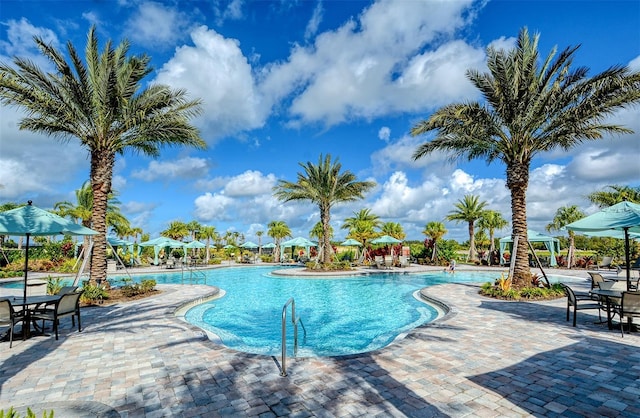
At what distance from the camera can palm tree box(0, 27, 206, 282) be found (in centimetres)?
1097

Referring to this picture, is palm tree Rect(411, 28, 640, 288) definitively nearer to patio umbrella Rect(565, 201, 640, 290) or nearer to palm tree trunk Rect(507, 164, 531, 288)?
palm tree trunk Rect(507, 164, 531, 288)

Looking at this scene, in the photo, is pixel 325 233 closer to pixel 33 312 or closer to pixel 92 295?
pixel 92 295

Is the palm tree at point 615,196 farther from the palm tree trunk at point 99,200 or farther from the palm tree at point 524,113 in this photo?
the palm tree trunk at point 99,200

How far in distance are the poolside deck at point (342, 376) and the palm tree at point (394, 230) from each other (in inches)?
1285

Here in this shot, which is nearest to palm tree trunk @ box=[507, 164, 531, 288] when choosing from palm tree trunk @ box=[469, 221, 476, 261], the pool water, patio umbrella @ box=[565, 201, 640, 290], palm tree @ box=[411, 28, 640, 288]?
palm tree @ box=[411, 28, 640, 288]

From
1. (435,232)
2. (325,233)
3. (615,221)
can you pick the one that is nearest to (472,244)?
(435,232)

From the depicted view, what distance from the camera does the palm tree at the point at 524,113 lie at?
11.7 m

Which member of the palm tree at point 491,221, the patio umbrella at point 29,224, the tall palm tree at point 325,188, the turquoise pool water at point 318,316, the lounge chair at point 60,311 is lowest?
the turquoise pool water at point 318,316

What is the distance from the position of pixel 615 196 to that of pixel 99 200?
31870 mm

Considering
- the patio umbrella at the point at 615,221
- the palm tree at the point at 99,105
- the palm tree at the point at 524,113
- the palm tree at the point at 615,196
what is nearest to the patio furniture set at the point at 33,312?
the palm tree at the point at 99,105

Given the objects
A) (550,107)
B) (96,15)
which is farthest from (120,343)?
(550,107)

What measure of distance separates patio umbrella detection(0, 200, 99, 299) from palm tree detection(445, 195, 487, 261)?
35.7 m

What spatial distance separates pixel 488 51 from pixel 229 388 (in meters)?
14.2

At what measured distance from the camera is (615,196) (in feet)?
80.5
